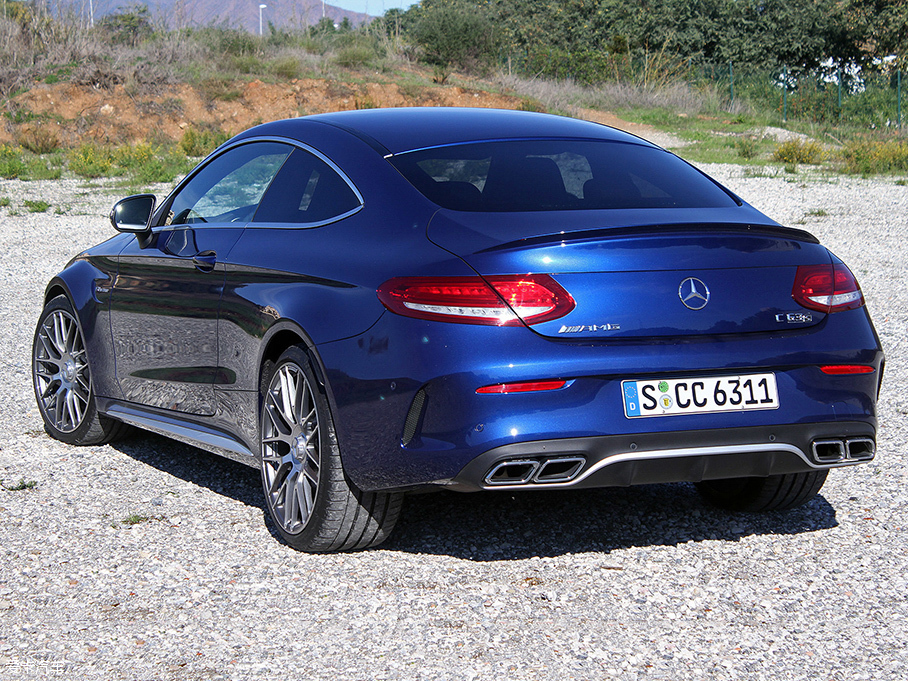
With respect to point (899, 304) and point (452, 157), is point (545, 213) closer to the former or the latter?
point (452, 157)

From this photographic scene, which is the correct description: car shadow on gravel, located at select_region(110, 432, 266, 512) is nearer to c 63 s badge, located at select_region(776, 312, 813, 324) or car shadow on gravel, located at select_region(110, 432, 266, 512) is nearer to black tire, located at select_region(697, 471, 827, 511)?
black tire, located at select_region(697, 471, 827, 511)

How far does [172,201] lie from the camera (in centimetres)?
529

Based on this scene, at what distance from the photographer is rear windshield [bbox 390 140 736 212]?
3699 mm

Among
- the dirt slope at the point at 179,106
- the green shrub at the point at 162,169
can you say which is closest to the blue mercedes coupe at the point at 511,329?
the green shrub at the point at 162,169

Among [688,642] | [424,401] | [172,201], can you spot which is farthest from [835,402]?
[172,201]

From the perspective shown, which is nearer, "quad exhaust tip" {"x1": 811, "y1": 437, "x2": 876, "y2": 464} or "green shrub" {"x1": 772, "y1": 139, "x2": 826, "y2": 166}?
"quad exhaust tip" {"x1": 811, "y1": 437, "x2": 876, "y2": 464}

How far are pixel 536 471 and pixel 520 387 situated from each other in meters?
0.28

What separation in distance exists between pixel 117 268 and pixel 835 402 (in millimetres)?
3548

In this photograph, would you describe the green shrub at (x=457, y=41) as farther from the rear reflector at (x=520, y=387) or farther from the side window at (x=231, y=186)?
the rear reflector at (x=520, y=387)

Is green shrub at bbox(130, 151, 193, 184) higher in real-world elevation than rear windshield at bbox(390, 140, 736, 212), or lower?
lower

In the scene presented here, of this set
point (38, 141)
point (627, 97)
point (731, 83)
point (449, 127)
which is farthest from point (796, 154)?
point (449, 127)

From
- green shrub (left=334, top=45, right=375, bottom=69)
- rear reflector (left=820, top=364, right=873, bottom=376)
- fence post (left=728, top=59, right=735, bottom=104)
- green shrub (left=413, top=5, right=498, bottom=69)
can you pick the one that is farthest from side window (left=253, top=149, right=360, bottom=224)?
green shrub (left=413, top=5, right=498, bottom=69)

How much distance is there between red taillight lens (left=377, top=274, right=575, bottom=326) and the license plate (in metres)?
0.36

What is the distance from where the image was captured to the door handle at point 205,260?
14.7 feet
